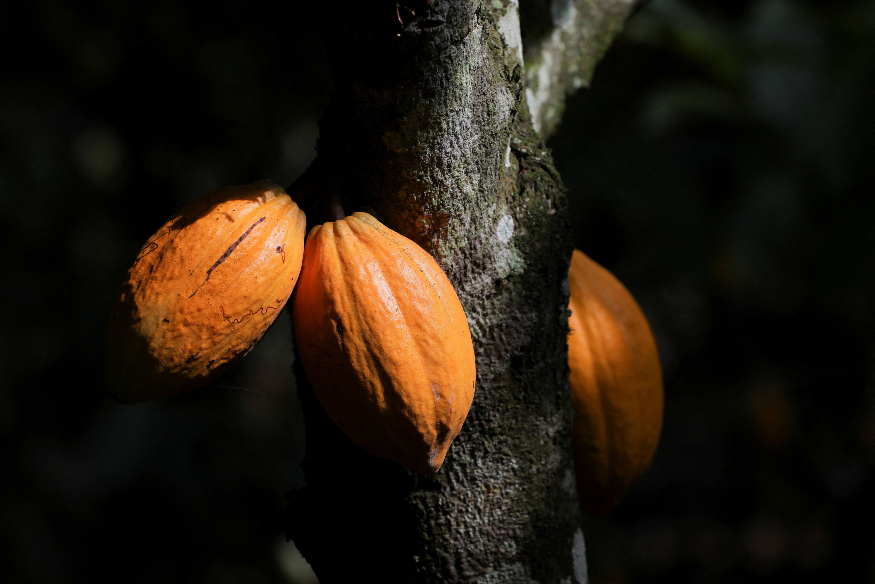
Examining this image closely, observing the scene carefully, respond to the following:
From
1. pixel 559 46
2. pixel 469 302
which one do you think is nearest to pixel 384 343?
pixel 469 302

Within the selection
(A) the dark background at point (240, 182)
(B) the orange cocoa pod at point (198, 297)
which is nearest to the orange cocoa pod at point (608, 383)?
(B) the orange cocoa pod at point (198, 297)

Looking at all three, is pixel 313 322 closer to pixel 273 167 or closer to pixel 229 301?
pixel 229 301

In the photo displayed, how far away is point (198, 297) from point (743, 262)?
2.47 meters

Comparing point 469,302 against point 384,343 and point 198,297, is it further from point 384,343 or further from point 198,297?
point 198,297

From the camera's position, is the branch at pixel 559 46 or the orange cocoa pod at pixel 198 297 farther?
the branch at pixel 559 46

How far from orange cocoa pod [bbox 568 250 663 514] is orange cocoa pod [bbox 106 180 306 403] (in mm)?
516

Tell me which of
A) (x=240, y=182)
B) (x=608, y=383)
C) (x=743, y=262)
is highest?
(x=240, y=182)

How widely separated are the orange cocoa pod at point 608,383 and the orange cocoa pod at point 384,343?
39cm

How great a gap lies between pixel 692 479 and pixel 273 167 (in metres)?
2.61

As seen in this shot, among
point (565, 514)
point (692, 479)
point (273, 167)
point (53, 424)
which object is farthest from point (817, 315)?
point (53, 424)

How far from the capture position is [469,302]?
2.64 ft

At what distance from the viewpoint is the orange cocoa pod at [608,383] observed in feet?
3.43

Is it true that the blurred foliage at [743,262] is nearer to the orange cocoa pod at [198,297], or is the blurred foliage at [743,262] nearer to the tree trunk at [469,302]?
the tree trunk at [469,302]

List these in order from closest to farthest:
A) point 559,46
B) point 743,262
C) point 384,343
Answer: point 384,343 → point 559,46 → point 743,262
